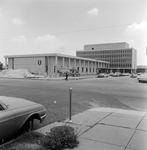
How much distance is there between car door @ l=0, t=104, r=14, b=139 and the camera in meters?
3.71

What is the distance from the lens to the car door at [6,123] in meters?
3.71

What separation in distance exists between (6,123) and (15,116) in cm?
28

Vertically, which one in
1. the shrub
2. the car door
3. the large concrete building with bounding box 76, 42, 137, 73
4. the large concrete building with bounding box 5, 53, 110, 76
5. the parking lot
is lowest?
the parking lot

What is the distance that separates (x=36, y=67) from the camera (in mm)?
63719

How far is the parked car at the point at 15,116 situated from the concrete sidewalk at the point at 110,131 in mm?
517

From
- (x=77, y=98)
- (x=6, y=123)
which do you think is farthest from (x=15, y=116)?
(x=77, y=98)

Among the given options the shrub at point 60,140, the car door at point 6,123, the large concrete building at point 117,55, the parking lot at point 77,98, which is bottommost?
the parking lot at point 77,98

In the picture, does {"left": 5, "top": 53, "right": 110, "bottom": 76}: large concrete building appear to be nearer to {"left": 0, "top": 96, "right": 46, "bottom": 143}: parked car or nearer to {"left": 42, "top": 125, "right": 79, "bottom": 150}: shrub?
{"left": 0, "top": 96, "right": 46, "bottom": 143}: parked car

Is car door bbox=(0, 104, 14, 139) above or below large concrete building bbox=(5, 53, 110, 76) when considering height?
below

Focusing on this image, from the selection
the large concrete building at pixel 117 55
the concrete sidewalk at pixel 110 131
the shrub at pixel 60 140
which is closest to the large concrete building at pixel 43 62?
the concrete sidewalk at pixel 110 131

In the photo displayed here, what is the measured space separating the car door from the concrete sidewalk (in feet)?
3.44

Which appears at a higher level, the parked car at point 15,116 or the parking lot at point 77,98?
the parked car at point 15,116

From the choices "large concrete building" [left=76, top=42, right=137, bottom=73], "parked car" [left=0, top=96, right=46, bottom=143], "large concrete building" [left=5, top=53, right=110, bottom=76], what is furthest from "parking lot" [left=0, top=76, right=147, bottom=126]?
"large concrete building" [left=76, top=42, right=137, bottom=73]

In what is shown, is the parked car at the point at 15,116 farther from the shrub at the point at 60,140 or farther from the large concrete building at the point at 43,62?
the large concrete building at the point at 43,62
